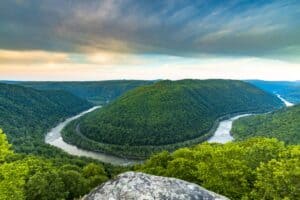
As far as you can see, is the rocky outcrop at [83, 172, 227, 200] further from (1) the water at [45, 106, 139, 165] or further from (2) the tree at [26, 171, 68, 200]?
(1) the water at [45, 106, 139, 165]

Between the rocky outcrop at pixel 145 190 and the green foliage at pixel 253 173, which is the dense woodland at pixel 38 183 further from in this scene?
the green foliage at pixel 253 173

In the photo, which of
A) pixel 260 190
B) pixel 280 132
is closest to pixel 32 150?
pixel 280 132

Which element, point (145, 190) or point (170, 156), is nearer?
point (145, 190)

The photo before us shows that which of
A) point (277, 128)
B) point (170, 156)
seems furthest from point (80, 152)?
point (170, 156)

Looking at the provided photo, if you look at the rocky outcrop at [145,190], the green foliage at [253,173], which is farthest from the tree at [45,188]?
the rocky outcrop at [145,190]

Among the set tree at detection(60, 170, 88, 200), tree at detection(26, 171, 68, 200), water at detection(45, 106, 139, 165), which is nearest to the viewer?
tree at detection(26, 171, 68, 200)

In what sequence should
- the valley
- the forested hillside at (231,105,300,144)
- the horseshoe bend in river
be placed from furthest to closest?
the horseshoe bend in river → the forested hillside at (231,105,300,144) → the valley

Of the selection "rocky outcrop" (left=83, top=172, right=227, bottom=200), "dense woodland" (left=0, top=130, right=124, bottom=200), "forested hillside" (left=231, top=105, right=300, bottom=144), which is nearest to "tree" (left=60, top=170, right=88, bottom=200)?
"dense woodland" (left=0, top=130, right=124, bottom=200)

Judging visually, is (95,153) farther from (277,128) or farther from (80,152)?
(277,128)

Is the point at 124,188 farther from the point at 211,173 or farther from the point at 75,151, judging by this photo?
the point at 75,151
